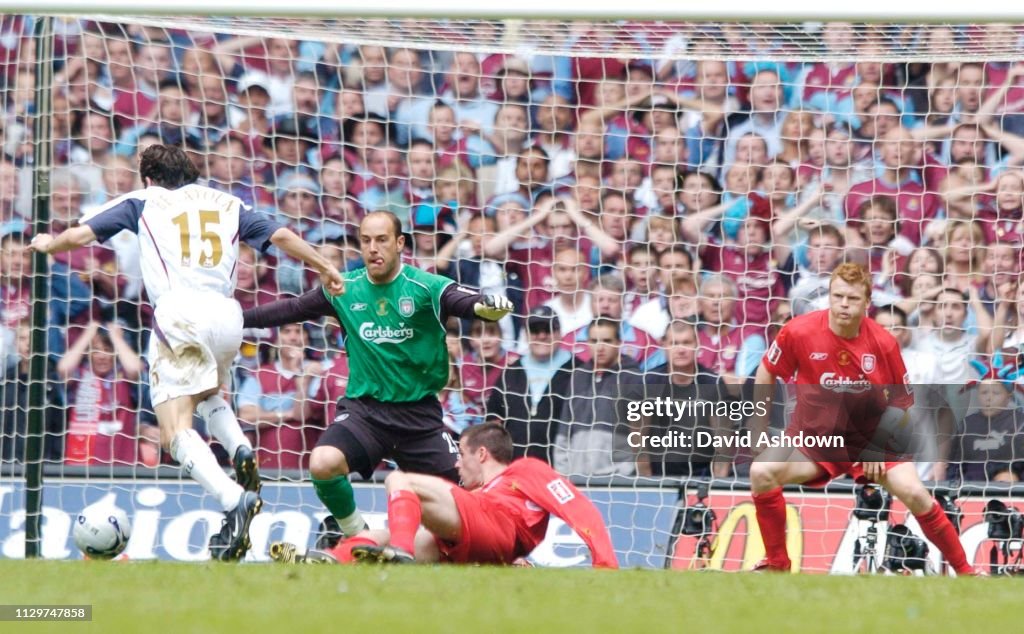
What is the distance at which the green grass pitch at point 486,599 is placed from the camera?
4602mm

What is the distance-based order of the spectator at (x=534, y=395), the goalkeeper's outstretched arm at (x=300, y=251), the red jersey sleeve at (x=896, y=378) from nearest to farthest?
the goalkeeper's outstretched arm at (x=300, y=251)
the red jersey sleeve at (x=896, y=378)
the spectator at (x=534, y=395)

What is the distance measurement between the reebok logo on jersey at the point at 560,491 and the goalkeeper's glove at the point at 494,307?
0.83m

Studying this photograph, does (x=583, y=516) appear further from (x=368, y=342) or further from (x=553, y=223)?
(x=553, y=223)

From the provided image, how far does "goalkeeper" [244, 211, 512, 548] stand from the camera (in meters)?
7.59

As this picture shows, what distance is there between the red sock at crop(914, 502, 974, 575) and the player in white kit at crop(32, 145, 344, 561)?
3.21m

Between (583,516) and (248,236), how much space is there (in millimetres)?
2189

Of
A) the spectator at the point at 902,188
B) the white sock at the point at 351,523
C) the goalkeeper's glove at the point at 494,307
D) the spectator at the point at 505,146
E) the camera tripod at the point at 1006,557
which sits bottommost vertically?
the camera tripod at the point at 1006,557

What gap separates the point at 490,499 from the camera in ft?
23.5

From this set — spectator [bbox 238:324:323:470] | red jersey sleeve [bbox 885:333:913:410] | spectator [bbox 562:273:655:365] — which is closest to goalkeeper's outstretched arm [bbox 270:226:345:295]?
spectator [bbox 238:324:323:470]

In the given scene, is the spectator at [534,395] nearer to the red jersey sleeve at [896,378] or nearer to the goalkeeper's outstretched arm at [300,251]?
the red jersey sleeve at [896,378]

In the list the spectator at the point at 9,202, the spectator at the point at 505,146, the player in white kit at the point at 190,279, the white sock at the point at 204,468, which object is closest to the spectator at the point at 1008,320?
the spectator at the point at 505,146

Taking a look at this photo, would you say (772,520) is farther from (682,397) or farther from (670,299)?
(670,299)

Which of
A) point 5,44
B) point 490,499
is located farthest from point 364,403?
point 5,44

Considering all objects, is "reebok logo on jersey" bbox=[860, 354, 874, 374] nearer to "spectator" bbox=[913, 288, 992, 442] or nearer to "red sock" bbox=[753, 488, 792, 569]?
A: "red sock" bbox=[753, 488, 792, 569]
